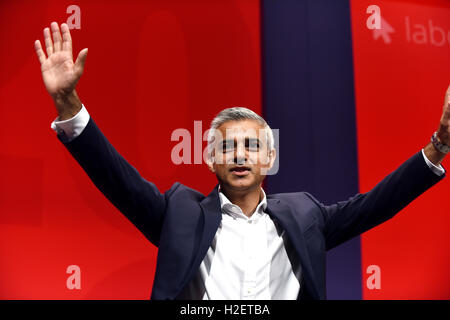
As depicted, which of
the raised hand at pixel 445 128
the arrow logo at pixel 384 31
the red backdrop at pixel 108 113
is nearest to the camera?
the raised hand at pixel 445 128

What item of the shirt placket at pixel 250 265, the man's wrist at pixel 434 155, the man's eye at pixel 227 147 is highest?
the man's eye at pixel 227 147

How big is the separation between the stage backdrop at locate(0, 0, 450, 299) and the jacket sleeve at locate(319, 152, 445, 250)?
0.80 metres

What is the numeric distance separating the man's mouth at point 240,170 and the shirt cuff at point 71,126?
0.47m

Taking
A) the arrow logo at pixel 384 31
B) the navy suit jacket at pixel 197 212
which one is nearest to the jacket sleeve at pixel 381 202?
the navy suit jacket at pixel 197 212

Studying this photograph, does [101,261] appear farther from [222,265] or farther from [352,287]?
[352,287]

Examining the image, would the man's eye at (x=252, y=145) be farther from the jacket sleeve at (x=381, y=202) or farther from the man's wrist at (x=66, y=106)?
the man's wrist at (x=66, y=106)

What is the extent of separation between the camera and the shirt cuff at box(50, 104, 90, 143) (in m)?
1.01

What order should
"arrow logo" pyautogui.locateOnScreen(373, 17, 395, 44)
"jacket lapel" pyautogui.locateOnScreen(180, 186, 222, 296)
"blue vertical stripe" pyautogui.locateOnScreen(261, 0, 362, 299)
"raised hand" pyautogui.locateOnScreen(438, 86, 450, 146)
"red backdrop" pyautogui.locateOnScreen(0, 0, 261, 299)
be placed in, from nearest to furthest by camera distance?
"jacket lapel" pyautogui.locateOnScreen(180, 186, 222, 296), "raised hand" pyautogui.locateOnScreen(438, 86, 450, 146), "red backdrop" pyautogui.locateOnScreen(0, 0, 261, 299), "blue vertical stripe" pyautogui.locateOnScreen(261, 0, 362, 299), "arrow logo" pyautogui.locateOnScreen(373, 17, 395, 44)

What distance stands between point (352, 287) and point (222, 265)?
1310mm

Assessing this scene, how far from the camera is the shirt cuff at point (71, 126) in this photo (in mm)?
1006

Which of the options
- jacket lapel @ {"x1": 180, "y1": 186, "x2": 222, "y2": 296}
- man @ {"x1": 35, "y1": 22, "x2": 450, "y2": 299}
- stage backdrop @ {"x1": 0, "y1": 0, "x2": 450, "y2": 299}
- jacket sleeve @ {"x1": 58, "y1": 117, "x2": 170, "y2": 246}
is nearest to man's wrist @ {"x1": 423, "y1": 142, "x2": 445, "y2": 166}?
man @ {"x1": 35, "y1": 22, "x2": 450, "y2": 299}

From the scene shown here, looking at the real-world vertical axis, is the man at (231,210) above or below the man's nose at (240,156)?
below

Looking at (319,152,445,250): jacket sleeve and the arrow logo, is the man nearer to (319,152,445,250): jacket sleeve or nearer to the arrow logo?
(319,152,445,250): jacket sleeve

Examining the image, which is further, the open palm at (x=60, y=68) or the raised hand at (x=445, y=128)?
the raised hand at (x=445, y=128)
